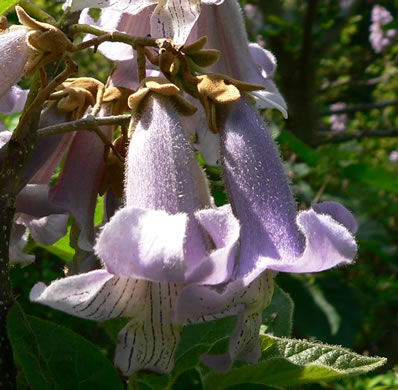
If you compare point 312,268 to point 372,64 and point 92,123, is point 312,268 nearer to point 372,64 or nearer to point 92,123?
point 92,123

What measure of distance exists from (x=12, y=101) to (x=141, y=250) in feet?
1.56

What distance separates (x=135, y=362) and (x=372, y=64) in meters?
5.87

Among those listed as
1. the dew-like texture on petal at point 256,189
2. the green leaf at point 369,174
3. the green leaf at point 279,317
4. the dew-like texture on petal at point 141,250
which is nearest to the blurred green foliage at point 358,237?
the green leaf at point 369,174

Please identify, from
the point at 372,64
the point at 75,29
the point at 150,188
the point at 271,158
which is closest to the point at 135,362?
the point at 150,188

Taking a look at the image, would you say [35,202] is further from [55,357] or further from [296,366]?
[296,366]

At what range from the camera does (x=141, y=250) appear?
1.90 ft

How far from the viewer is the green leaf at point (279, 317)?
104cm

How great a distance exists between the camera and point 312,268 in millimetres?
658

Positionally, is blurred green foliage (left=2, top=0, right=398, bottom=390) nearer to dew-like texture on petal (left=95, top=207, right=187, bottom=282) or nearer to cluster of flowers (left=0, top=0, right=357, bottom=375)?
cluster of flowers (left=0, top=0, right=357, bottom=375)

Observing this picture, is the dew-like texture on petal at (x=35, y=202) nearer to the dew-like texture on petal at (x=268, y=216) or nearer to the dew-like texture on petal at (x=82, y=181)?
the dew-like texture on petal at (x=82, y=181)

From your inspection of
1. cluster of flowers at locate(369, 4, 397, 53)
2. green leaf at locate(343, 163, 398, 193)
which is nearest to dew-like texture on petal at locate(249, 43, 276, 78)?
green leaf at locate(343, 163, 398, 193)

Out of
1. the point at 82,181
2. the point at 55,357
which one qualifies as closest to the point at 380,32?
the point at 82,181

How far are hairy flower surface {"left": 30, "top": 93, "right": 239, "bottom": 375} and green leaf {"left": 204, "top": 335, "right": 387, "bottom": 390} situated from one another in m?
0.12

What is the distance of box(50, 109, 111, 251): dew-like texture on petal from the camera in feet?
2.91
